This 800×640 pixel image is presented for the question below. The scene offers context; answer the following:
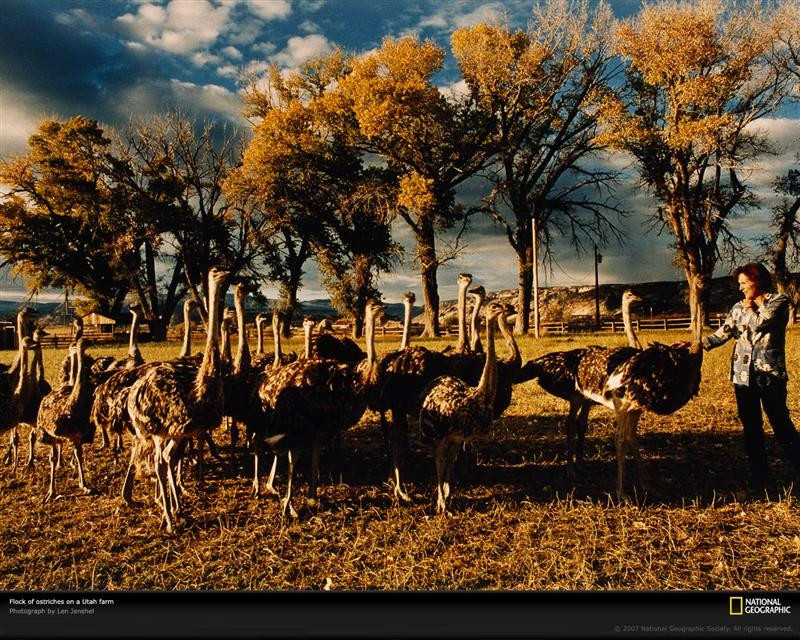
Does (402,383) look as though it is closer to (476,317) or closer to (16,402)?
(476,317)

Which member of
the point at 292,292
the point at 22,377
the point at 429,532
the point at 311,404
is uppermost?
the point at 292,292

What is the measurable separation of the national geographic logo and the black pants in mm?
3453

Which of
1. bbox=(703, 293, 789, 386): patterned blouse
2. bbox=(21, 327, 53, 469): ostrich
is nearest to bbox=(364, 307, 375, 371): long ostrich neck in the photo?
bbox=(703, 293, 789, 386): patterned blouse

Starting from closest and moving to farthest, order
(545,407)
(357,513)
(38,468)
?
(357,513) < (38,468) < (545,407)

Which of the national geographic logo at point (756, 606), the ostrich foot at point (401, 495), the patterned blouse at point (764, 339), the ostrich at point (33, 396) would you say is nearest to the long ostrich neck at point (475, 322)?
the ostrich foot at point (401, 495)

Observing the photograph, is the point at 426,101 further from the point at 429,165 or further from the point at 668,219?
the point at 668,219

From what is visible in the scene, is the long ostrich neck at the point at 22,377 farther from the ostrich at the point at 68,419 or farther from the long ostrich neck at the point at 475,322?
the long ostrich neck at the point at 475,322

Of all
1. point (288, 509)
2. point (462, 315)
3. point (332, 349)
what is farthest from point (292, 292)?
point (288, 509)

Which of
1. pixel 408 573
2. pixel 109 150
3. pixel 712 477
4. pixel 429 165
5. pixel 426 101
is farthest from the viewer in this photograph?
pixel 109 150

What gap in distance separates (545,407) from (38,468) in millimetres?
8324

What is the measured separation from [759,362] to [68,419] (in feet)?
24.4

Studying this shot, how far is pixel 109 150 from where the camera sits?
1335 inches

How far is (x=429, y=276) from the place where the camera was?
100 feet

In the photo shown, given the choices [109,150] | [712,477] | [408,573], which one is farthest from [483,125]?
[408,573]
